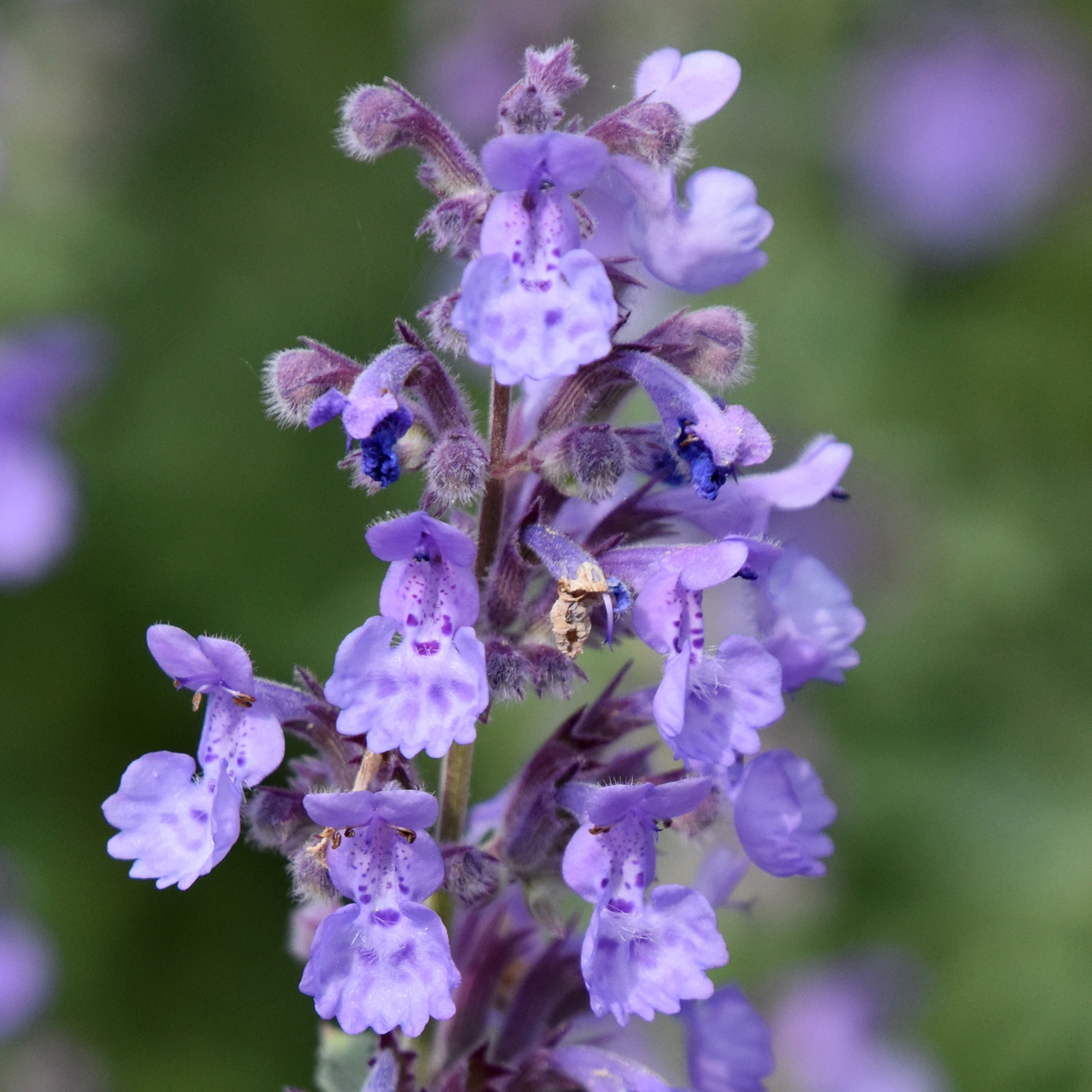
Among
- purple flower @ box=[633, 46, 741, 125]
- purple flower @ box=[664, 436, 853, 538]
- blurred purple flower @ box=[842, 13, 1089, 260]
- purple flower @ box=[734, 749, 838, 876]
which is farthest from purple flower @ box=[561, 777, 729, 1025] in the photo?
blurred purple flower @ box=[842, 13, 1089, 260]

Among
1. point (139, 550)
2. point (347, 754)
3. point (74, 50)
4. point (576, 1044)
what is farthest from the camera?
point (74, 50)

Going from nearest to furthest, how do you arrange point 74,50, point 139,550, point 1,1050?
1. point 1,1050
2. point 139,550
3. point 74,50

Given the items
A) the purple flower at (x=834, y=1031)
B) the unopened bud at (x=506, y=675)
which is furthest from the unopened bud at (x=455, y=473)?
the purple flower at (x=834, y=1031)

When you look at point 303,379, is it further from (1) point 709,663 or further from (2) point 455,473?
(1) point 709,663

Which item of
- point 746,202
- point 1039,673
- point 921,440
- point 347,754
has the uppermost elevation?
point 746,202

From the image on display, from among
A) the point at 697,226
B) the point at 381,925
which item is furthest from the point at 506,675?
the point at 697,226

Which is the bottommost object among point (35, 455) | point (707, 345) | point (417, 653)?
point (35, 455)

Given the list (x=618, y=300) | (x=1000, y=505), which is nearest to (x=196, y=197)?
(x=1000, y=505)

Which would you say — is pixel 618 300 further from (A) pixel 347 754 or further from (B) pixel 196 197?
(B) pixel 196 197

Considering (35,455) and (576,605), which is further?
(35,455)
